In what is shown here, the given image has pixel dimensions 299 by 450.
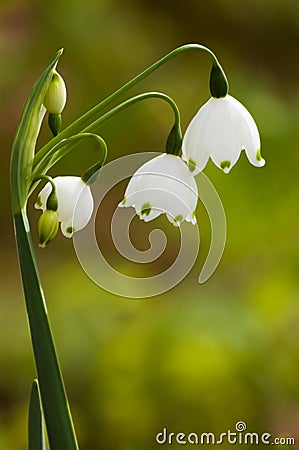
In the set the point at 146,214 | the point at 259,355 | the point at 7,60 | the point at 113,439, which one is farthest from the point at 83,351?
the point at 146,214

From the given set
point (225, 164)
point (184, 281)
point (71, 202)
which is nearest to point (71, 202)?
point (71, 202)

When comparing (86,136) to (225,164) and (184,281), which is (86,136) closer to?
(225,164)

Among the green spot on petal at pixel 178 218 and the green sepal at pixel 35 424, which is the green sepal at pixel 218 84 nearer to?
the green spot on petal at pixel 178 218

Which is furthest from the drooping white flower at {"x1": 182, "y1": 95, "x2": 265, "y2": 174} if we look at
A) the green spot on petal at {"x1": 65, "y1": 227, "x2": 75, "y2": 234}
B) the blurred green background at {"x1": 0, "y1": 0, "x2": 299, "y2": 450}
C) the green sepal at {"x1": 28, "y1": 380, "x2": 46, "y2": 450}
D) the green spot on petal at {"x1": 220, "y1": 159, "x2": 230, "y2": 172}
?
the blurred green background at {"x1": 0, "y1": 0, "x2": 299, "y2": 450}

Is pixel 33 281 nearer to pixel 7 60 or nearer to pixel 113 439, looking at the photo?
pixel 113 439

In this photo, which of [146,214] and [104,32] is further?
[104,32]

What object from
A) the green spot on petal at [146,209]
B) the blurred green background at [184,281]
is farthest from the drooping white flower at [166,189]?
the blurred green background at [184,281]
